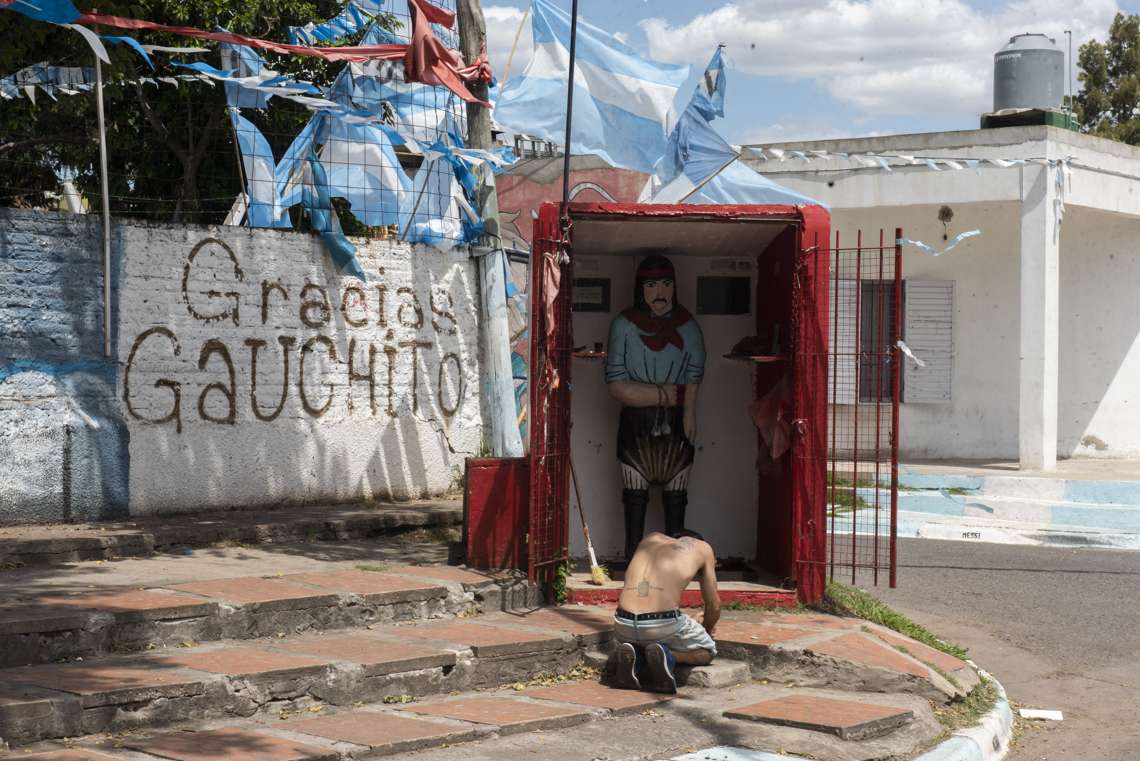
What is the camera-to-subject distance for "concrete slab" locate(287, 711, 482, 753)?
5297 mm

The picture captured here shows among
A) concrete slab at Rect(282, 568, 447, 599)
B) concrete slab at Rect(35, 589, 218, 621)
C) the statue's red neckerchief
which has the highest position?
the statue's red neckerchief

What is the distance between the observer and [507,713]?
593cm

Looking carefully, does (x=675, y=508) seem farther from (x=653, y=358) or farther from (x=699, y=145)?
(x=699, y=145)

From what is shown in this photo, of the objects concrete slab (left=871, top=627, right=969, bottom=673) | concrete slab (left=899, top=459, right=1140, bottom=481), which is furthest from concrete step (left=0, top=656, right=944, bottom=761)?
concrete slab (left=899, top=459, right=1140, bottom=481)

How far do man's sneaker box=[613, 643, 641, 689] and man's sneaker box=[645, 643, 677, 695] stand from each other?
0.07m

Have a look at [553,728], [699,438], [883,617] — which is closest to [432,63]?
[699,438]

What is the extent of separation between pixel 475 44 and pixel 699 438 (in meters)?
3.35

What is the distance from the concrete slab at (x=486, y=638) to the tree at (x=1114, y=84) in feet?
89.3

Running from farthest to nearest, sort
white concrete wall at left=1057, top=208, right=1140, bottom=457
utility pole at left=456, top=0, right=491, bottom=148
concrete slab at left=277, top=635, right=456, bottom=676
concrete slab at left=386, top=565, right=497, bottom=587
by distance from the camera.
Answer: white concrete wall at left=1057, top=208, right=1140, bottom=457
utility pole at left=456, top=0, right=491, bottom=148
concrete slab at left=386, top=565, right=497, bottom=587
concrete slab at left=277, top=635, right=456, bottom=676

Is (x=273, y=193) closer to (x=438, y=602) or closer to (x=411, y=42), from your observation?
(x=411, y=42)

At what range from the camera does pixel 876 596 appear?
9.84 metres

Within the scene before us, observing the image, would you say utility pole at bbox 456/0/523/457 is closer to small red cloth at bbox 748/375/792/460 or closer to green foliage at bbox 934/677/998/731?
small red cloth at bbox 748/375/792/460

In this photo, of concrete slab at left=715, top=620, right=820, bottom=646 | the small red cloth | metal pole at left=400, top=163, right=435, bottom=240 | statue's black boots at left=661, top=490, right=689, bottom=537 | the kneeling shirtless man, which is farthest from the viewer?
metal pole at left=400, top=163, right=435, bottom=240

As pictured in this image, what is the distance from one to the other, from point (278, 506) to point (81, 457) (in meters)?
1.69
